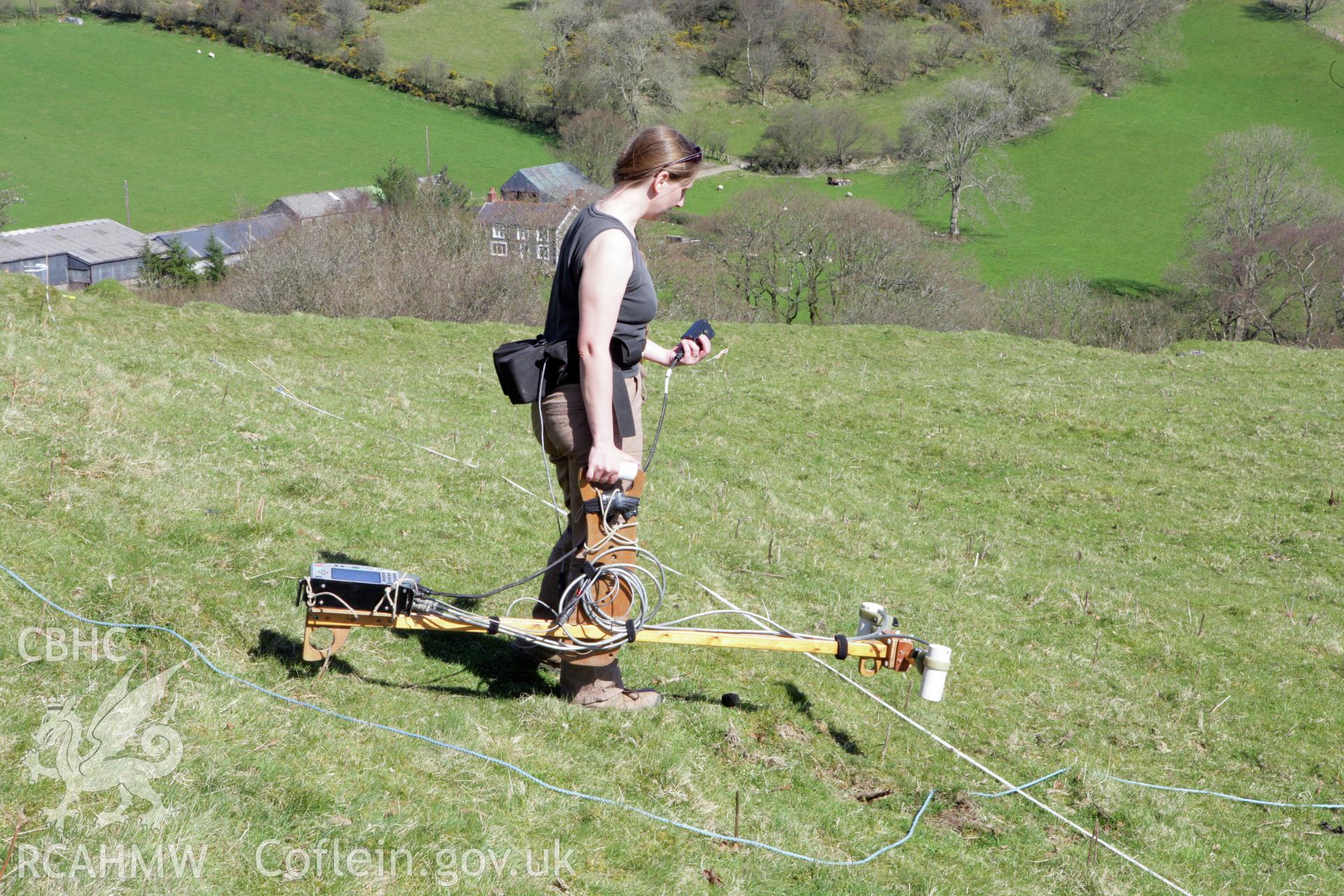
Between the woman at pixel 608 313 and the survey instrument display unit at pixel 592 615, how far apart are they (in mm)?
236

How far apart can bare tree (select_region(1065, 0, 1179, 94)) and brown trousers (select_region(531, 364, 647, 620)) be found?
341 ft

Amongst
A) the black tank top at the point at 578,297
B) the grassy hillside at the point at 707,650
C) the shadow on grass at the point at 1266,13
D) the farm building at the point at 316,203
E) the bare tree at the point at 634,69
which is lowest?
the farm building at the point at 316,203

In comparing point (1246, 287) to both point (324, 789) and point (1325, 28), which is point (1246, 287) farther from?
point (324, 789)

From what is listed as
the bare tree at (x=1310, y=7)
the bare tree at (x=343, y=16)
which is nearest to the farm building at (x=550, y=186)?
the bare tree at (x=343, y=16)

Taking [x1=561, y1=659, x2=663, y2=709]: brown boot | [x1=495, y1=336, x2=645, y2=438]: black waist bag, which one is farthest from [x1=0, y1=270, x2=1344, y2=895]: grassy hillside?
[x1=495, y1=336, x2=645, y2=438]: black waist bag

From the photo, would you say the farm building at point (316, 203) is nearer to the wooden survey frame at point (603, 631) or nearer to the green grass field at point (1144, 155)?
the green grass field at point (1144, 155)

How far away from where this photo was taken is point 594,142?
8112 cm

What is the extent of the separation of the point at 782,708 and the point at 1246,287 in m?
61.2

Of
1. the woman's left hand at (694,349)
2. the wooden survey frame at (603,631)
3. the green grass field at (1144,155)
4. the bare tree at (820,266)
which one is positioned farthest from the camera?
the green grass field at (1144,155)

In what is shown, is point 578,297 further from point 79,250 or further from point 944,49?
point 944,49

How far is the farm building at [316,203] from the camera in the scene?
229 ft

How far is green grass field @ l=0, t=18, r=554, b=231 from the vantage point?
74.5 meters

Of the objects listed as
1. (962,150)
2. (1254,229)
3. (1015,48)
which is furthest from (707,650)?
(1015,48)

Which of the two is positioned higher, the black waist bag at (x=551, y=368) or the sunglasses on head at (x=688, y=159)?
the sunglasses on head at (x=688, y=159)
